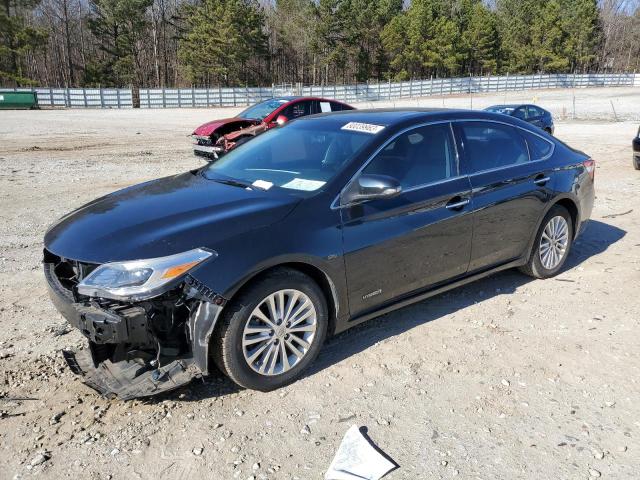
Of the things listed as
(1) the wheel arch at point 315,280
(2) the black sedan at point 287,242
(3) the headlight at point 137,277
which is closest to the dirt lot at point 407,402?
(2) the black sedan at point 287,242

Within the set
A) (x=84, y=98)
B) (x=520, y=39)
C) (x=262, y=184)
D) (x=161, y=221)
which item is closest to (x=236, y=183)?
(x=262, y=184)

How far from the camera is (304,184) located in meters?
3.74

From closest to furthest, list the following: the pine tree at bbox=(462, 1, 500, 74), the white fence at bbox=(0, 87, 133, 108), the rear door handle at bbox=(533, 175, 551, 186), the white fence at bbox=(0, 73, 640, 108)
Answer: the rear door handle at bbox=(533, 175, 551, 186), the white fence at bbox=(0, 87, 133, 108), the white fence at bbox=(0, 73, 640, 108), the pine tree at bbox=(462, 1, 500, 74)

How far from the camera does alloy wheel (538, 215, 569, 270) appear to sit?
5.17 m

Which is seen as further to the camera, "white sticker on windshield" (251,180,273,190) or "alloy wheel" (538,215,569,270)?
"alloy wheel" (538,215,569,270)

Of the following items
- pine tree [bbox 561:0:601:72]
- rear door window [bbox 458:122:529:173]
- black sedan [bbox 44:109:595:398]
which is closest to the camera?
black sedan [bbox 44:109:595:398]

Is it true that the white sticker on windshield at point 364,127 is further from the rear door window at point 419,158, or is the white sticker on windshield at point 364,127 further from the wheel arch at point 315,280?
the wheel arch at point 315,280

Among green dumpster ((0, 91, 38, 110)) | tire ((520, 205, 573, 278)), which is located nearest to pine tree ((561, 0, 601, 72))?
green dumpster ((0, 91, 38, 110))

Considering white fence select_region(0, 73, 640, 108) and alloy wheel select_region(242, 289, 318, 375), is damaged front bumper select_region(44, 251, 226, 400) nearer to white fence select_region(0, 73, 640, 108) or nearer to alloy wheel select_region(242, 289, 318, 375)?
alloy wheel select_region(242, 289, 318, 375)

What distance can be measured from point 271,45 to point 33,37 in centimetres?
4085

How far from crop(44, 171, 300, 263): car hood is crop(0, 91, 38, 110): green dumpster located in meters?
40.9

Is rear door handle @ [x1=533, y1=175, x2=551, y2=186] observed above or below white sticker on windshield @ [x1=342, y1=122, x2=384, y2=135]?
below

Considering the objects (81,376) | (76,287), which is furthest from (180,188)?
(81,376)

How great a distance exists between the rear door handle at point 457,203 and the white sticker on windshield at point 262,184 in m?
1.34
